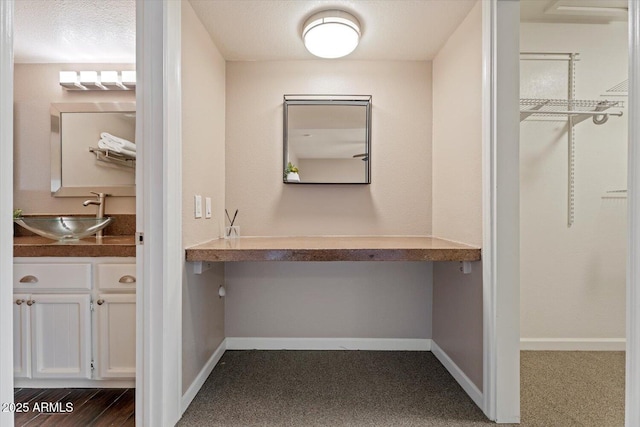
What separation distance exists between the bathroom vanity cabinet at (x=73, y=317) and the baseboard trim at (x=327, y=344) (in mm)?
839

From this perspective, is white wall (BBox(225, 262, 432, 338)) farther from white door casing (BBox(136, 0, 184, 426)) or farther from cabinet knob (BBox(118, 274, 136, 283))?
white door casing (BBox(136, 0, 184, 426))

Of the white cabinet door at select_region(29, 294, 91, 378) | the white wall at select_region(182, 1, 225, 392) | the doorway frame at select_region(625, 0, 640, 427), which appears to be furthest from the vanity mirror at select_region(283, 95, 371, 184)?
the doorway frame at select_region(625, 0, 640, 427)

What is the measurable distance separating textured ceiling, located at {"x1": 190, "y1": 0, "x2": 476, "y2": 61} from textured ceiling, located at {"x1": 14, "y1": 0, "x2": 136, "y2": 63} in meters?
0.53

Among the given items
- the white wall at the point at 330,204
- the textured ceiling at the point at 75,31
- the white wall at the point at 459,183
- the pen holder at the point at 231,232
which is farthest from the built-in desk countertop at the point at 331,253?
the textured ceiling at the point at 75,31

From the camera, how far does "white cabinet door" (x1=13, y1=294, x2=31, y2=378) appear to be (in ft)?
6.23

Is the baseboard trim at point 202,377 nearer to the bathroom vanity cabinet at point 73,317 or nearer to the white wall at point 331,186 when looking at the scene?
the bathroom vanity cabinet at point 73,317

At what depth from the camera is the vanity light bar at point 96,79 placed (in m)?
2.42

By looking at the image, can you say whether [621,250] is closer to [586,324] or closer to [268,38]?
[586,324]

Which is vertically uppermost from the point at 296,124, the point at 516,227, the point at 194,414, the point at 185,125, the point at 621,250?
the point at 296,124

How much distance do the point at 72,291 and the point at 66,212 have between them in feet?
2.82

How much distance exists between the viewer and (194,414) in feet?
5.65

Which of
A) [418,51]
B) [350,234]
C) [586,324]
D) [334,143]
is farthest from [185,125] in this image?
[586,324]

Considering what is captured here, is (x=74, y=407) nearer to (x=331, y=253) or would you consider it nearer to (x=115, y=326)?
(x=115, y=326)

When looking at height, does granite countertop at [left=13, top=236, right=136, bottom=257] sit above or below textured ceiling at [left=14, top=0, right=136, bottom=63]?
below
